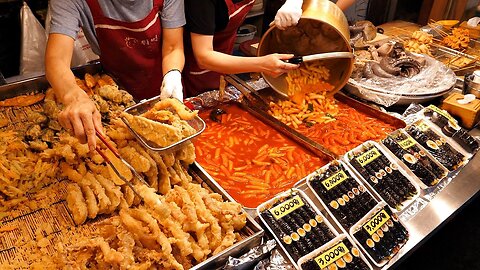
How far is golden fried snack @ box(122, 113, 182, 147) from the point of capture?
2121mm

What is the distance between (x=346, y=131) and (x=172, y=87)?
55.9 inches

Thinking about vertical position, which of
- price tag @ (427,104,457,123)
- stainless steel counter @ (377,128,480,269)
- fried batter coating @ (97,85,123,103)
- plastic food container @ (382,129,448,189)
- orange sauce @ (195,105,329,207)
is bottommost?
stainless steel counter @ (377,128,480,269)

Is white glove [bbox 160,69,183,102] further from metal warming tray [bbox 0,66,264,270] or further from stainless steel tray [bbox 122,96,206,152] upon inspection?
metal warming tray [bbox 0,66,264,270]

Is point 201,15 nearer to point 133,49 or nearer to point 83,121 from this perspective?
point 133,49

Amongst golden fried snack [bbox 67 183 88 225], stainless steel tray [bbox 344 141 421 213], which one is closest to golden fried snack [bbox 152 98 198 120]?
golden fried snack [bbox 67 183 88 225]

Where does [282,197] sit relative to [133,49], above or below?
below

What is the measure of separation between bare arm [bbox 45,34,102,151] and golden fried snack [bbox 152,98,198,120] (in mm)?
416

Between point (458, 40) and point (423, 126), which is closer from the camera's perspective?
point (423, 126)

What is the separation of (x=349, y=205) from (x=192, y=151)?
1.01 metres

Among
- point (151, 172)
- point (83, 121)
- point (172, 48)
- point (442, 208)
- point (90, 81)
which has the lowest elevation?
point (442, 208)

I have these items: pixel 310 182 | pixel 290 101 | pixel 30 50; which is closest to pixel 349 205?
pixel 310 182

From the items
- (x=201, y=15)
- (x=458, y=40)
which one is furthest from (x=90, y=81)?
(x=458, y=40)

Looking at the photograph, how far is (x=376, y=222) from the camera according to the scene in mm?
2305

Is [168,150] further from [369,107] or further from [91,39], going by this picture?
[369,107]
